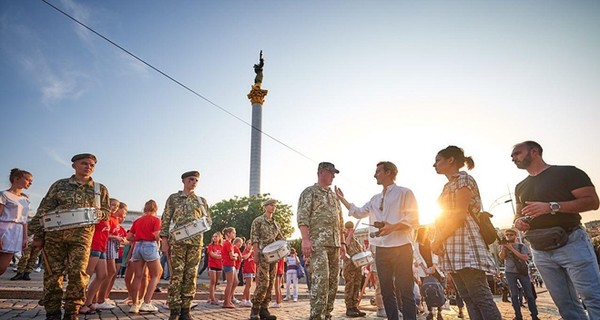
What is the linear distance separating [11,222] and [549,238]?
7.89 m

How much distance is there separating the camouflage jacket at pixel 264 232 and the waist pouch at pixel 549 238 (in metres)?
4.93

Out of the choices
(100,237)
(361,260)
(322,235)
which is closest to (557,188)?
(322,235)

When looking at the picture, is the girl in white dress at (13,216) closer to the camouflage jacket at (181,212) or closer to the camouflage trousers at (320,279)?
the camouflage jacket at (181,212)

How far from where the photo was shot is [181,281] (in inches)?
213

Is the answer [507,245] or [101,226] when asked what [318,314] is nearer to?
[101,226]

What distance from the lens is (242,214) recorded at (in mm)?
40562

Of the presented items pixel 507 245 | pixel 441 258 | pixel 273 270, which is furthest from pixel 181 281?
pixel 507 245

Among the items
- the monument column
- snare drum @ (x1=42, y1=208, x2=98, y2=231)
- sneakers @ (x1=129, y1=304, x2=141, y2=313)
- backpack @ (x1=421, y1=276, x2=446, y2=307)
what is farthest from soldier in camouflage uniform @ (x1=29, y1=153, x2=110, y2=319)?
the monument column

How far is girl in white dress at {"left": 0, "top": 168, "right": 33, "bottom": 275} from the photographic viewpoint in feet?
18.9

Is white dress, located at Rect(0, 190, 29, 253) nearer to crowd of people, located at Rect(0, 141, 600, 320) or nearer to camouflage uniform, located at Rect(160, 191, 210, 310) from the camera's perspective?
crowd of people, located at Rect(0, 141, 600, 320)

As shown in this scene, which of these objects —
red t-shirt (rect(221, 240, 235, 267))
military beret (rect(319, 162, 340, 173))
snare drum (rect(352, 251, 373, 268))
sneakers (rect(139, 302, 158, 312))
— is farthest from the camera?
red t-shirt (rect(221, 240, 235, 267))

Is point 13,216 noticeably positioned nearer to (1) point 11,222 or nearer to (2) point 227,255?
(1) point 11,222

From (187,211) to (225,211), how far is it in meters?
36.9

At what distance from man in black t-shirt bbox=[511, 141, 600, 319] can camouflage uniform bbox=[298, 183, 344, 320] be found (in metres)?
2.47
